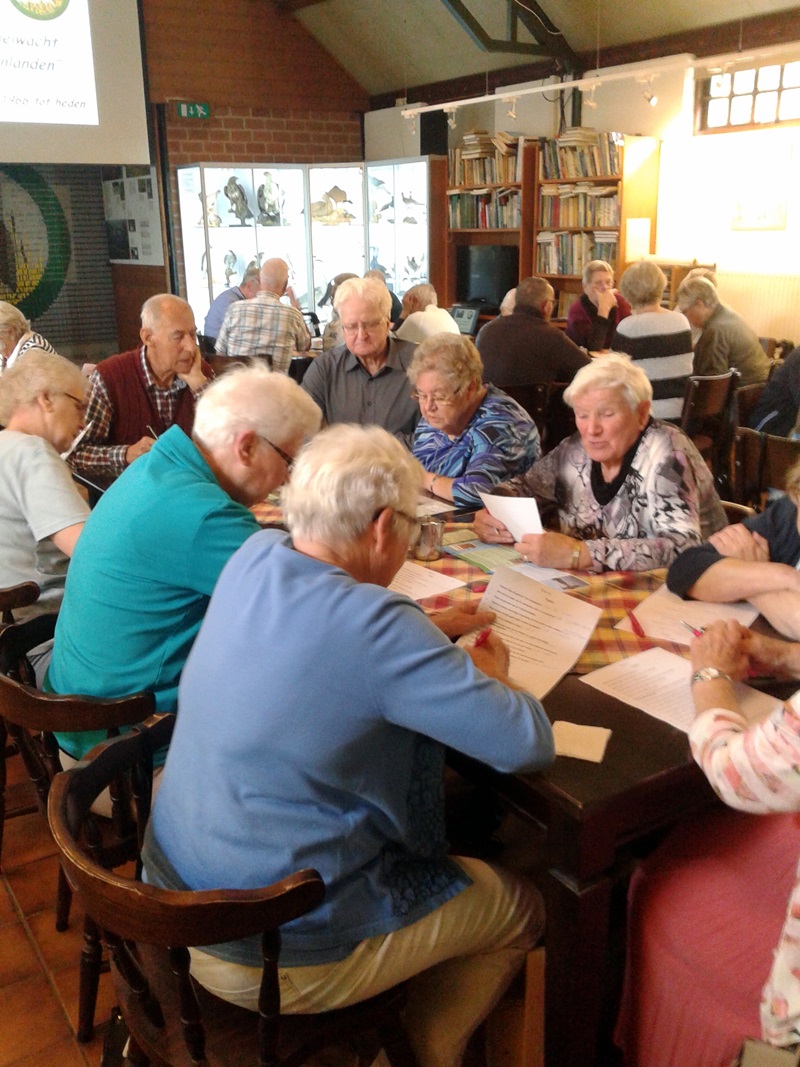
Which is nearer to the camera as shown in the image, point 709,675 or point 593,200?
point 709,675

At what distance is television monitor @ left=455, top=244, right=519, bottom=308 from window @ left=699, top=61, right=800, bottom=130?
1750 millimetres

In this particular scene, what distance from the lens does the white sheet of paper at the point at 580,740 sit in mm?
1315

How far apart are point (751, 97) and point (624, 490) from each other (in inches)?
185

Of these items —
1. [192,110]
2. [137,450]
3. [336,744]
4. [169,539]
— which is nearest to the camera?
[336,744]

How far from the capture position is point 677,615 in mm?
1796

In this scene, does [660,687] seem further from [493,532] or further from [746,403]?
[746,403]

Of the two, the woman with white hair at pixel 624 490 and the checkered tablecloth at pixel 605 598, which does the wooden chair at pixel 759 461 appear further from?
the checkered tablecloth at pixel 605 598

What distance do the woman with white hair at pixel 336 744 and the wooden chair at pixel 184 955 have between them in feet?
0.13

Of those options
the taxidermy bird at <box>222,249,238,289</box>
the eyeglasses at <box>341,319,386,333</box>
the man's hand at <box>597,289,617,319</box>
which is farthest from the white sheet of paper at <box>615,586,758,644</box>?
the taxidermy bird at <box>222,249,238,289</box>

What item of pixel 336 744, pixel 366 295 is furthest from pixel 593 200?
pixel 336 744

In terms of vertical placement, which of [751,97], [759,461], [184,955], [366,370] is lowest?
[184,955]

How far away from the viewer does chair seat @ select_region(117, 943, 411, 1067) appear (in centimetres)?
119

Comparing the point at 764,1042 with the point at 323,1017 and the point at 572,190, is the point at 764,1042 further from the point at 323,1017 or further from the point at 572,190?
Answer: the point at 572,190

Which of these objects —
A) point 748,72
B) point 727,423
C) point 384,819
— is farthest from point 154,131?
point 384,819
